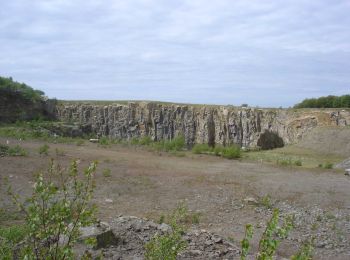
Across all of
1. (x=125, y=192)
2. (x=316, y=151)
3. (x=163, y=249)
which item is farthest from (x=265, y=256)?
(x=316, y=151)

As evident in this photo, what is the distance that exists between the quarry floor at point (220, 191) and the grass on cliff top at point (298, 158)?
1.59 meters

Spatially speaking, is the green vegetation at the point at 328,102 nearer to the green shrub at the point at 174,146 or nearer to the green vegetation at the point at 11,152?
the green shrub at the point at 174,146

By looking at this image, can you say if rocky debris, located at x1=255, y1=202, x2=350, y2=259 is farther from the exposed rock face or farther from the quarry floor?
the exposed rock face

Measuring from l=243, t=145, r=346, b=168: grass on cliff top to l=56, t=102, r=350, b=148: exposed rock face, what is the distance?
3360mm

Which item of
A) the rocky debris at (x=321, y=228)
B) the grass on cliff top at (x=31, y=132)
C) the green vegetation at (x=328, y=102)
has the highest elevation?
the green vegetation at (x=328, y=102)

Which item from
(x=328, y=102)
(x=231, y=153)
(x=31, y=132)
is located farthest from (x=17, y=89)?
(x=328, y=102)

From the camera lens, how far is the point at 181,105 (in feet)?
109

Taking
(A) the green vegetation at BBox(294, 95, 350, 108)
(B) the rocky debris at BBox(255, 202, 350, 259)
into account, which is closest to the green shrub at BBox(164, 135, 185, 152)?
(B) the rocky debris at BBox(255, 202, 350, 259)

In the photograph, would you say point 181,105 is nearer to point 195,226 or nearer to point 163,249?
point 195,226

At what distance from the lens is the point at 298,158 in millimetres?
21719

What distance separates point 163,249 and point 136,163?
13.6 metres

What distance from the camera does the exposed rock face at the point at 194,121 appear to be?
2816 centimetres

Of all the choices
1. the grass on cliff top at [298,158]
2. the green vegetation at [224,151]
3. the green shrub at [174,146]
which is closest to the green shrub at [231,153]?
the green vegetation at [224,151]

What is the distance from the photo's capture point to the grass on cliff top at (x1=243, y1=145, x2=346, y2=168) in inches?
773
